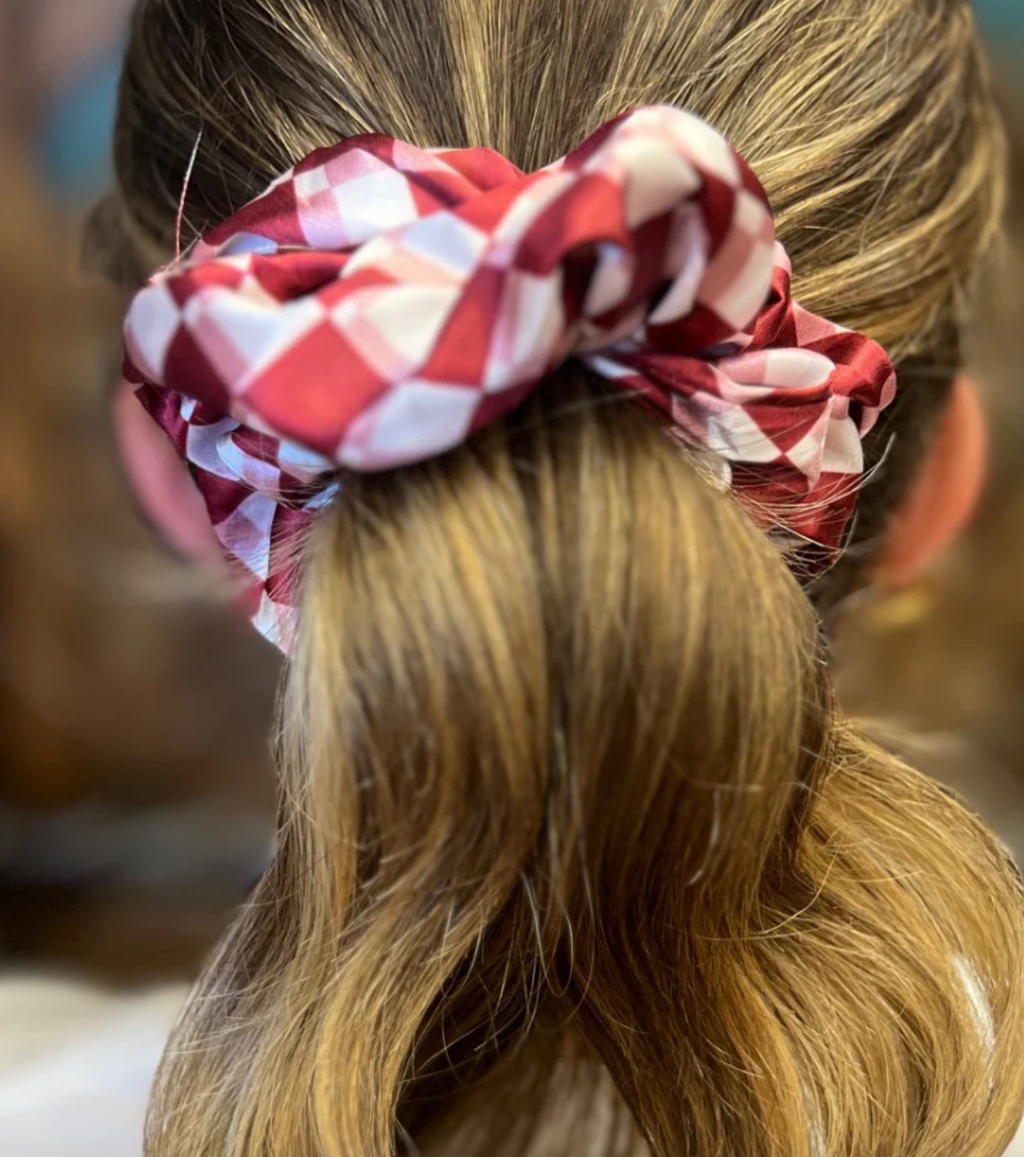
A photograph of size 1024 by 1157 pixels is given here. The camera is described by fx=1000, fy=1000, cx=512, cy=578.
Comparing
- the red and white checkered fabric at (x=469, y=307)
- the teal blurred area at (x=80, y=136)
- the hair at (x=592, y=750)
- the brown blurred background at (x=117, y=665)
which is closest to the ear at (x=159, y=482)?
the brown blurred background at (x=117, y=665)

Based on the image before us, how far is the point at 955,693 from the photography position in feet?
3.37

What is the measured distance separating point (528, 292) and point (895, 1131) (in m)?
0.38

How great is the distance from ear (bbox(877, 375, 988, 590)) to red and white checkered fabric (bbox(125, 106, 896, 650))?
394mm

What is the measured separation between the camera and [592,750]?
31cm

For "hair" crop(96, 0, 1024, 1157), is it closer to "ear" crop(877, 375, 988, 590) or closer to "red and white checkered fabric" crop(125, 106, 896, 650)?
"red and white checkered fabric" crop(125, 106, 896, 650)

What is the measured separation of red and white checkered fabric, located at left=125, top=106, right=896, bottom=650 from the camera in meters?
0.29

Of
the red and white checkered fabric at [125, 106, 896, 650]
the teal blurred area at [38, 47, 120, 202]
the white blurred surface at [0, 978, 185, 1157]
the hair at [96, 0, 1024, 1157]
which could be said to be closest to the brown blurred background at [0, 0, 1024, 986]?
the teal blurred area at [38, 47, 120, 202]

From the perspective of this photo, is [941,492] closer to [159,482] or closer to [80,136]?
[159,482]

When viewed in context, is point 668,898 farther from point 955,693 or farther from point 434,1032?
point 955,693

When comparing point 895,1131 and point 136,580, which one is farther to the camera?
point 136,580

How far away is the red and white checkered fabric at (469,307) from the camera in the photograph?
0.95 feet

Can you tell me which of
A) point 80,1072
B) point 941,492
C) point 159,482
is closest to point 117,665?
point 159,482

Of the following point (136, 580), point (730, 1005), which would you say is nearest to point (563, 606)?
point (730, 1005)

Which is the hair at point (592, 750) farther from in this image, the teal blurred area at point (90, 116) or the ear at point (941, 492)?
the teal blurred area at point (90, 116)
